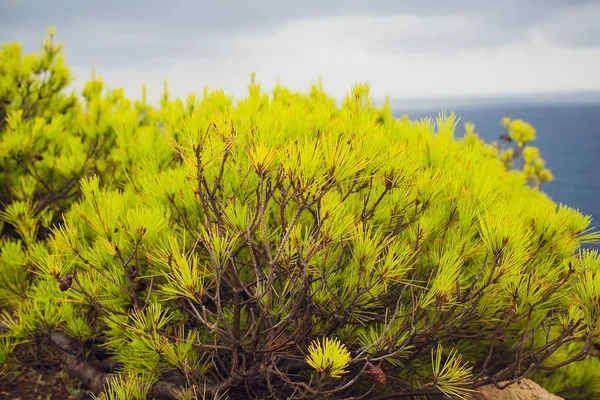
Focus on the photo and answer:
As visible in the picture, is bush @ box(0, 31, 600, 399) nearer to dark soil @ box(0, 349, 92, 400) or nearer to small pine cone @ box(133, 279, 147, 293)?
small pine cone @ box(133, 279, 147, 293)

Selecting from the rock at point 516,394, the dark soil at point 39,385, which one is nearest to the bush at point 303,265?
the rock at point 516,394

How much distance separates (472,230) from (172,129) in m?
1.68

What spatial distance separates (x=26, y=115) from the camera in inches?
163

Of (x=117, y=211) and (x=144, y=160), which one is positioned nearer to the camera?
(x=117, y=211)

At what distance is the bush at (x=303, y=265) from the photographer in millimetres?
1480

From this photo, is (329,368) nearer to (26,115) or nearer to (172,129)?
(172,129)

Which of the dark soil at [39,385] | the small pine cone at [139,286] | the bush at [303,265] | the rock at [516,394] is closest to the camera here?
the bush at [303,265]

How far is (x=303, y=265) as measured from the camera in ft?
4.61

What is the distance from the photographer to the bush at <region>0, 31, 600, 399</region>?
1.48 m

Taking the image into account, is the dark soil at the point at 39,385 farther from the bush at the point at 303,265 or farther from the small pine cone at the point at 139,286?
the small pine cone at the point at 139,286

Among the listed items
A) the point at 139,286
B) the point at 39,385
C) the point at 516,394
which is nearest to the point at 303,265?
the point at 139,286

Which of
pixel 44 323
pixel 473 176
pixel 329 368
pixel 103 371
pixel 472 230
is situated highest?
pixel 473 176

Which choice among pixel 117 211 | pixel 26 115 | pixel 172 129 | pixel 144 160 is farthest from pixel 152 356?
pixel 26 115

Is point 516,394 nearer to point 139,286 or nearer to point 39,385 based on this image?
point 139,286
